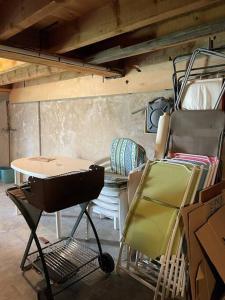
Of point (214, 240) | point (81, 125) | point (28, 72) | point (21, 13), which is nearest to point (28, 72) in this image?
point (28, 72)

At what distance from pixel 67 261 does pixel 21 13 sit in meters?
1.94

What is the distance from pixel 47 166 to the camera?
306cm

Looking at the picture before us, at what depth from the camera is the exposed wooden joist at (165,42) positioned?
1.97 meters

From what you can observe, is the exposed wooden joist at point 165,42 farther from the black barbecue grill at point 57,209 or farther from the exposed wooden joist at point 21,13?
the black barbecue grill at point 57,209

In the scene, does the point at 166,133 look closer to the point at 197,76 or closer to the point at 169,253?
the point at 197,76

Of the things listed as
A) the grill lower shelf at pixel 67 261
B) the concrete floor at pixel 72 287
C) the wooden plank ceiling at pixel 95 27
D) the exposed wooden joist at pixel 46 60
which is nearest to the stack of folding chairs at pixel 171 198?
the concrete floor at pixel 72 287

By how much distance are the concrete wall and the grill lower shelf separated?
1.35m

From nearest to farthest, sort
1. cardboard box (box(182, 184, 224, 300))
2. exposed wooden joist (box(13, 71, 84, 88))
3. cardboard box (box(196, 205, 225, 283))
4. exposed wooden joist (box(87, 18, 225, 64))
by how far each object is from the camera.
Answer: cardboard box (box(182, 184, 224, 300)), cardboard box (box(196, 205, 225, 283)), exposed wooden joist (box(87, 18, 225, 64)), exposed wooden joist (box(13, 71, 84, 88))

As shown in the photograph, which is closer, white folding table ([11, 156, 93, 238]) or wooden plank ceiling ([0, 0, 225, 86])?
wooden plank ceiling ([0, 0, 225, 86])

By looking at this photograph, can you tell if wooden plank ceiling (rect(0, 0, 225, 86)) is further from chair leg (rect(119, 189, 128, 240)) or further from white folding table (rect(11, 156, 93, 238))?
chair leg (rect(119, 189, 128, 240))

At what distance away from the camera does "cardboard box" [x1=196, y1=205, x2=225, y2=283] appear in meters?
1.80

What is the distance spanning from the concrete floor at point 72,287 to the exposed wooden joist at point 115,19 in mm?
1994

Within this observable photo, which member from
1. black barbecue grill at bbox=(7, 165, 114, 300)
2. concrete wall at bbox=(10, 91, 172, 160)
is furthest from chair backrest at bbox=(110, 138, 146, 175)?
black barbecue grill at bbox=(7, 165, 114, 300)

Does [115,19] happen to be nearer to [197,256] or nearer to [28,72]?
[197,256]
